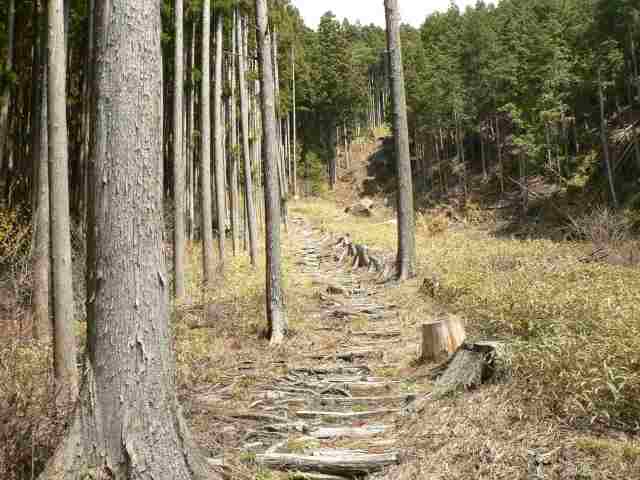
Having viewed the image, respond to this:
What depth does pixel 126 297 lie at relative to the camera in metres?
2.73

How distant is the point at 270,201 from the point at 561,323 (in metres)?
4.46

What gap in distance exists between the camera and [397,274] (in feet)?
34.9

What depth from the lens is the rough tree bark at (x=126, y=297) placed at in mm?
2660

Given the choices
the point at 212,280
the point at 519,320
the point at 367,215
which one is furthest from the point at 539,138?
the point at 519,320

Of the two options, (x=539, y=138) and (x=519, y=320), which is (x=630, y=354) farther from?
(x=539, y=138)

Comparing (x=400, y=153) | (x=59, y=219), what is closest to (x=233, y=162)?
(x=400, y=153)

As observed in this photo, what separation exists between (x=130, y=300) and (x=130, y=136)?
953mm

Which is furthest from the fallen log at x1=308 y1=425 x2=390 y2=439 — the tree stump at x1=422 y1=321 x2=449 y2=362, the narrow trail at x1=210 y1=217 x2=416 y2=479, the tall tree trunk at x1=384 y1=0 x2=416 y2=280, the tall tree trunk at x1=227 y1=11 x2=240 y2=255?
the tall tree trunk at x1=227 y1=11 x2=240 y2=255

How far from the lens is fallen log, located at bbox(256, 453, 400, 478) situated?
3322mm

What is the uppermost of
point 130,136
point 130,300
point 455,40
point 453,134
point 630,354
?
point 455,40

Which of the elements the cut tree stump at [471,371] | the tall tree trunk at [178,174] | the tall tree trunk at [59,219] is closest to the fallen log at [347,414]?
the cut tree stump at [471,371]

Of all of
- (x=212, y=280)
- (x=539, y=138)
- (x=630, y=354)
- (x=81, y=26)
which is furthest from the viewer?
(x=539, y=138)

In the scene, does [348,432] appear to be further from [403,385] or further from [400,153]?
[400,153]

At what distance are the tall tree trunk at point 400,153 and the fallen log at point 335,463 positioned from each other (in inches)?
282
